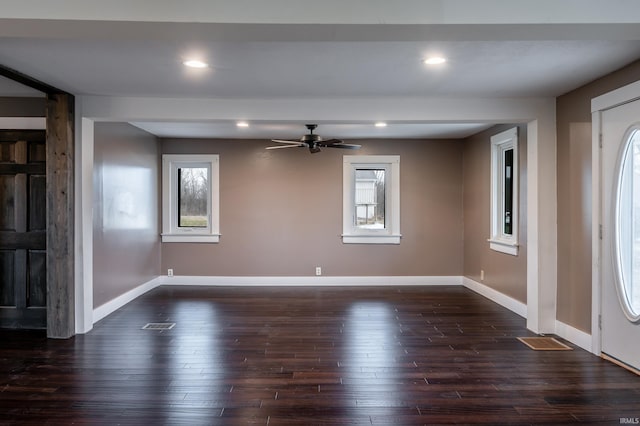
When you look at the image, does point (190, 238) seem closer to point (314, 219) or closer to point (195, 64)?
point (314, 219)

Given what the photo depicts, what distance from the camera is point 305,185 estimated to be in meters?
6.70

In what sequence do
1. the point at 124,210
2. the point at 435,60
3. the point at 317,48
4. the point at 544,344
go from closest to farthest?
the point at 317,48
the point at 435,60
the point at 544,344
the point at 124,210

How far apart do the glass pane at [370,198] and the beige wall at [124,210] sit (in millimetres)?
3256

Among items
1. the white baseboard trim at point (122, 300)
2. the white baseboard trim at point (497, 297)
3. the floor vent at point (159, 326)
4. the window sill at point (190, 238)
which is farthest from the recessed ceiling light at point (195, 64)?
the white baseboard trim at point (497, 297)

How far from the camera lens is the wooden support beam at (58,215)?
4043 mm

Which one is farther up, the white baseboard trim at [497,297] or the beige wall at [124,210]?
the beige wall at [124,210]

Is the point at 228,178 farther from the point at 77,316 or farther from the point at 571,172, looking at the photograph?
the point at 571,172

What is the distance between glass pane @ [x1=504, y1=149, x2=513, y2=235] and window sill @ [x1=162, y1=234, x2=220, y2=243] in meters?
4.31

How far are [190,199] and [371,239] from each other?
3056mm

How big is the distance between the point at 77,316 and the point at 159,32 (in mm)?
3313

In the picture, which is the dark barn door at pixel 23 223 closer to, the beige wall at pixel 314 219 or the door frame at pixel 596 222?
the beige wall at pixel 314 219

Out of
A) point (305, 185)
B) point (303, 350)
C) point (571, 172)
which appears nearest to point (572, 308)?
point (571, 172)

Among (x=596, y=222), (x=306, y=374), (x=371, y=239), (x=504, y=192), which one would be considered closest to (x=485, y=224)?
(x=504, y=192)

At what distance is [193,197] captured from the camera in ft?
22.3
